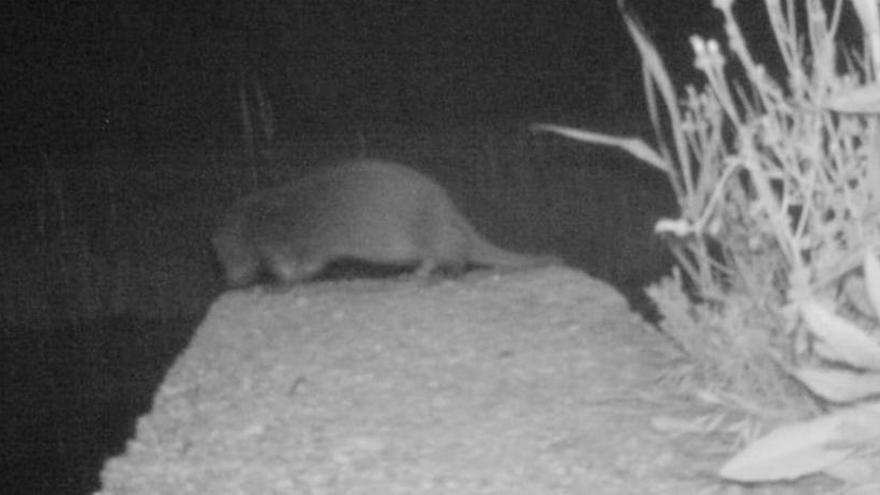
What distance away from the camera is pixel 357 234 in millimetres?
6461

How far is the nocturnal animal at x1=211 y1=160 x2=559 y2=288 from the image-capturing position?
638cm

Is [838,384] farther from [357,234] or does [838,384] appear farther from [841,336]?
[357,234]

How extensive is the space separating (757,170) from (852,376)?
0.45 m

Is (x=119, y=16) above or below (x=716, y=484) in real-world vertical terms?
Answer: above

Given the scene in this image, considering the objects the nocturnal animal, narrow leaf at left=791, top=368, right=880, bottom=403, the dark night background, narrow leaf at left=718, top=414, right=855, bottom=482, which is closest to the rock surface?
narrow leaf at left=718, top=414, right=855, bottom=482

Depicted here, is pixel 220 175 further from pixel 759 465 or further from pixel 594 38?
pixel 759 465

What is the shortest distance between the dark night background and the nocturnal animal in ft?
0.91

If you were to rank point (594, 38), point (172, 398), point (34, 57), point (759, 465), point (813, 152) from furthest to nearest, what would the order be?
point (34, 57), point (594, 38), point (172, 398), point (813, 152), point (759, 465)

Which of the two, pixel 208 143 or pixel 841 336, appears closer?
pixel 841 336

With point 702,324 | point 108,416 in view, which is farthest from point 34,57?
point 702,324

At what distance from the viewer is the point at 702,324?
156 inches

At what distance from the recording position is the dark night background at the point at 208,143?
6195 mm

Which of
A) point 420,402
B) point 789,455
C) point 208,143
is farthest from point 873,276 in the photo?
point 208,143

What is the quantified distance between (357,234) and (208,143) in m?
6.65
